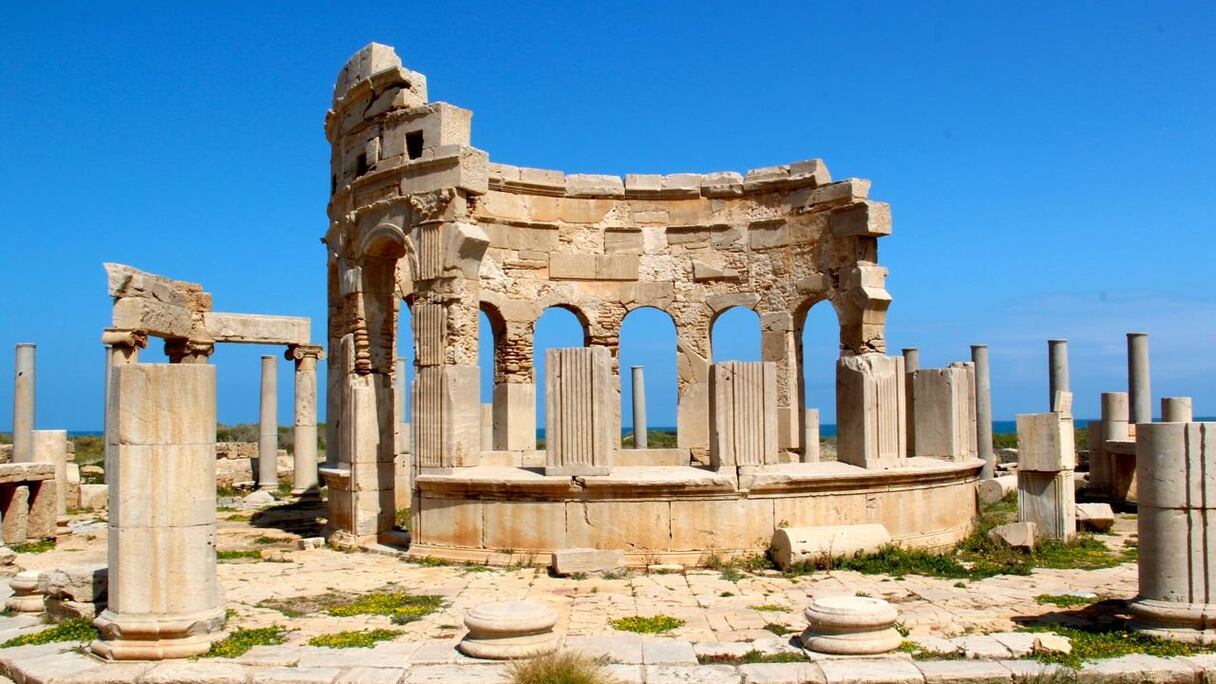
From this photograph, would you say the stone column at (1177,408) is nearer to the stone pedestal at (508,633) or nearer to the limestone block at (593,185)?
the limestone block at (593,185)

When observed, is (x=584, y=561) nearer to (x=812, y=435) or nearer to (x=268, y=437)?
(x=812, y=435)

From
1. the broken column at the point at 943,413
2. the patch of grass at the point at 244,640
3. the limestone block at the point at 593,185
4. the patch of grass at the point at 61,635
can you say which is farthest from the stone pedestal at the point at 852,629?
the limestone block at the point at 593,185

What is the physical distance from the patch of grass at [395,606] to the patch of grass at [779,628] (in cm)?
327

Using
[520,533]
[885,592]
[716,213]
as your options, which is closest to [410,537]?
[520,533]

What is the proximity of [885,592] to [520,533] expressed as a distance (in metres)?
4.51

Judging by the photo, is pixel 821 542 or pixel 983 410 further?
pixel 983 410

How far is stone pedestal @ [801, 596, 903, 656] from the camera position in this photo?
7754 millimetres

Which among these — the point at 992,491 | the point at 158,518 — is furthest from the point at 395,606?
the point at 992,491

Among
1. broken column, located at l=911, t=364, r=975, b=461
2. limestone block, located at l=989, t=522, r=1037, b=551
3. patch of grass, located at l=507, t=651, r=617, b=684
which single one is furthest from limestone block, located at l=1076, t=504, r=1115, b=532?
patch of grass, located at l=507, t=651, r=617, b=684

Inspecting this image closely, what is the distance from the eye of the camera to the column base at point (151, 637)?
8039mm

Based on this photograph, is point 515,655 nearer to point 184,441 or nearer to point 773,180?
point 184,441

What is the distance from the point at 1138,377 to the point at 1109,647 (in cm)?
1758

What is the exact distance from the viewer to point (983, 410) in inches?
906

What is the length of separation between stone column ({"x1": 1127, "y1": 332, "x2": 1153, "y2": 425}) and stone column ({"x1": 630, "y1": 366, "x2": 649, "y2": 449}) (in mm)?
11674
